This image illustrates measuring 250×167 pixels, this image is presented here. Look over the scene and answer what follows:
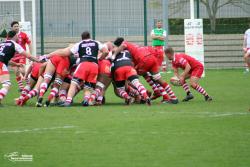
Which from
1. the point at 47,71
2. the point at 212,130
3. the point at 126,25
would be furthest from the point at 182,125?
the point at 126,25

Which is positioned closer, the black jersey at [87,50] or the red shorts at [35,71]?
the black jersey at [87,50]

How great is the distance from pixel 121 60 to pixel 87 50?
0.87 m

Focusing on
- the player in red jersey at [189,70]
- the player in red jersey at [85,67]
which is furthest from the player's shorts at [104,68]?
the player in red jersey at [189,70]

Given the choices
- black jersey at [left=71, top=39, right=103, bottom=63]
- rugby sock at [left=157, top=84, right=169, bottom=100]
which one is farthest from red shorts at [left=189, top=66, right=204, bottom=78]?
black jersey at [left=71, top=39, right=103, bottom=63]

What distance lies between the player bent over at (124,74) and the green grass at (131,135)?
331 mm

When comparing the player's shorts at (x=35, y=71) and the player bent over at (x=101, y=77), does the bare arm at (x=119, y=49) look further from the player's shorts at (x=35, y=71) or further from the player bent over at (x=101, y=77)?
the player's shorts at (x=35, y=71)

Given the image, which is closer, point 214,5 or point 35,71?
point 35,71

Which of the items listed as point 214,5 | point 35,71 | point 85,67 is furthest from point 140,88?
point 214,5

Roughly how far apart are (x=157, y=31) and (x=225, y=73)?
12.4 feet

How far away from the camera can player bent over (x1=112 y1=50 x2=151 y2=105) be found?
64.9ft

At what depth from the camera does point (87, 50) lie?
19859mm

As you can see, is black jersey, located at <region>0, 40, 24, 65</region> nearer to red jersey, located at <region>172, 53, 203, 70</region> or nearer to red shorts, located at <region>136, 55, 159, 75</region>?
red shorts, located at <region>136, 55, 159, 75</region>

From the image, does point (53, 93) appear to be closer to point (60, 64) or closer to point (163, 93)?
point (60, 64)

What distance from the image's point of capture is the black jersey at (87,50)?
19.8 m
